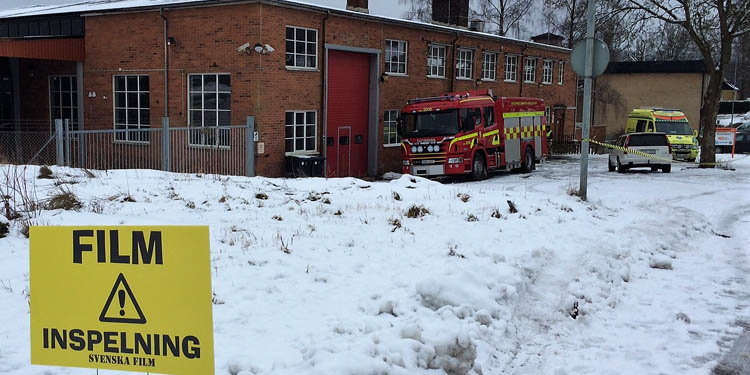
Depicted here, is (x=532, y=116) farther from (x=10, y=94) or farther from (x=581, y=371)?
(x=581, y=371)

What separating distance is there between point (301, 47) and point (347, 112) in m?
3.52

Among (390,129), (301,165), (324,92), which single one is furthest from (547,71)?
(301,165)

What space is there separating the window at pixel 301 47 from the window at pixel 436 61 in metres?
7.40

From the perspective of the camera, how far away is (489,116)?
949 inches

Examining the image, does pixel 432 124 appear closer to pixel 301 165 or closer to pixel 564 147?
pixel 301 165

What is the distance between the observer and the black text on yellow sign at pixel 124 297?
3535 millimetres

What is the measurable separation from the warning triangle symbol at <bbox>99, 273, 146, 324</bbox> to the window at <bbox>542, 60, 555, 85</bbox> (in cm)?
3749

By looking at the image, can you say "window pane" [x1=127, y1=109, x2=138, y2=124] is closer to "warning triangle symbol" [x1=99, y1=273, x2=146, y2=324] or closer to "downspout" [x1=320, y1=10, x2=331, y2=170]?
"downspout" [x1=320, y1=10, x2=331, y2=170]

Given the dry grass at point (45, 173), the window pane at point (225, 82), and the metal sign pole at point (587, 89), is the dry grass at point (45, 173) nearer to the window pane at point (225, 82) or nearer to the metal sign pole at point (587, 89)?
the metal sign pole at point (587, 89)

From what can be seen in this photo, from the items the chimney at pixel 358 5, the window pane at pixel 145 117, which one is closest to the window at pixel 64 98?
the window pane at pixel 145 117

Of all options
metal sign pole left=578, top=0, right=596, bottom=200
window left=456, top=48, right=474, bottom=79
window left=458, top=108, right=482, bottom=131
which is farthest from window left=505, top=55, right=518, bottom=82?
metal sign pole left=578, top=0, right=596, bottom=200

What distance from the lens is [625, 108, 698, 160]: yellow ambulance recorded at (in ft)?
109

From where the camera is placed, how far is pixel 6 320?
17.3ft

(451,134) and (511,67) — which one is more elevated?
(511,67)
